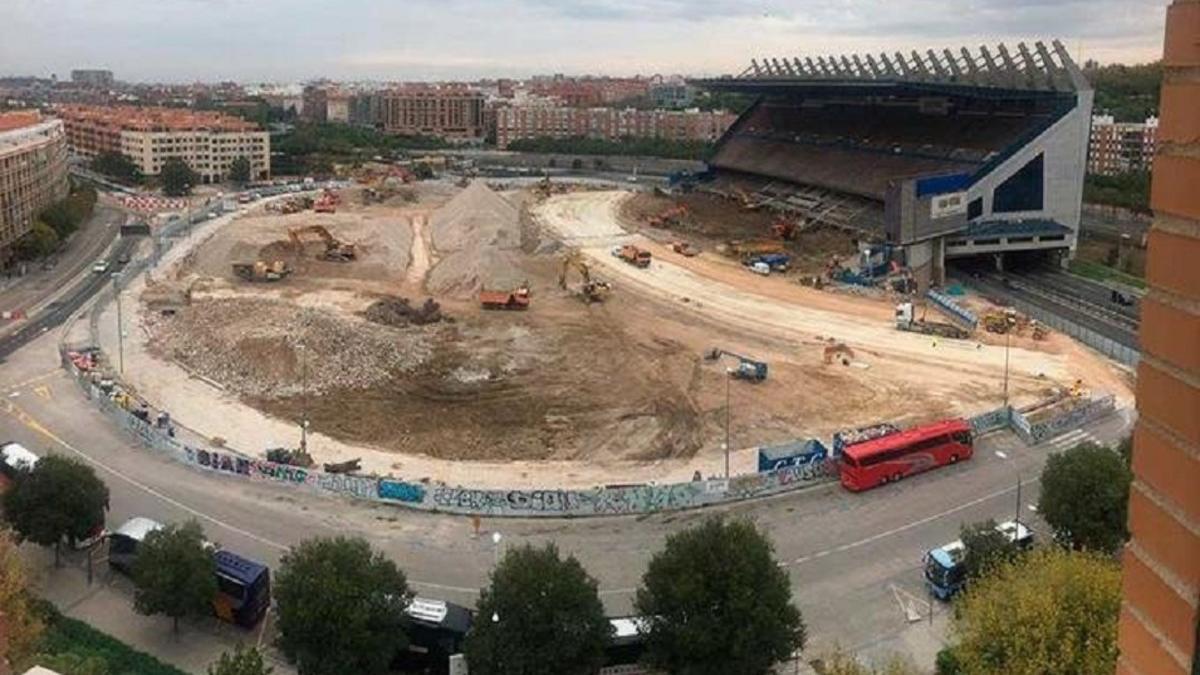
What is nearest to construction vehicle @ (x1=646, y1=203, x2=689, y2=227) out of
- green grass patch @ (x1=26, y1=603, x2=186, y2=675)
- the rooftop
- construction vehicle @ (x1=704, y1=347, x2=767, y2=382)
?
construction vehicle @ (x1=704, y1=347, x2=767, y2=382)

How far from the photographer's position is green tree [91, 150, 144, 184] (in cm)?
12988

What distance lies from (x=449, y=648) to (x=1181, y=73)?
880 inches

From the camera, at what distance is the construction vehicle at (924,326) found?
5681 cm

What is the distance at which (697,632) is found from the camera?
22516mm

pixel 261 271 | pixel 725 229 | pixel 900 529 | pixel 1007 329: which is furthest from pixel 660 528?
pixel 725 229

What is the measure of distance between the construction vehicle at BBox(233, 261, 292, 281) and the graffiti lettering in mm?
39587

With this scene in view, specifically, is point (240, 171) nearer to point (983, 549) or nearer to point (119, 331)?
point (119, 331)

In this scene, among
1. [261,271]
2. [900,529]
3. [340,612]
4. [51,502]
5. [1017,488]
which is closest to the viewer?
[340,612]

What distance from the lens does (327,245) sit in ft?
261

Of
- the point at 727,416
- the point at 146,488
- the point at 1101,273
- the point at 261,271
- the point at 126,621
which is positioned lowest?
the point at 126,621

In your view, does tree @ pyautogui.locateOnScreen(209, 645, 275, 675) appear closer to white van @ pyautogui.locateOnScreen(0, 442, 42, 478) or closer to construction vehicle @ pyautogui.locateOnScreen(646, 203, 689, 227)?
white van @ pyautogui.locateOnScreen(0, 442, 42, 478)

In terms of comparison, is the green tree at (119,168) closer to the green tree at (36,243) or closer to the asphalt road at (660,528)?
the green tree at (36,243)

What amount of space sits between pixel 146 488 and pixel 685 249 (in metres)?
51.6

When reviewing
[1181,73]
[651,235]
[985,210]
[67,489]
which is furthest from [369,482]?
[651,235]
